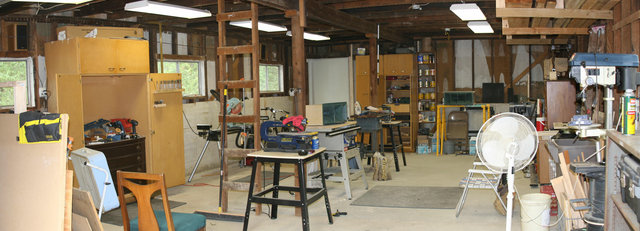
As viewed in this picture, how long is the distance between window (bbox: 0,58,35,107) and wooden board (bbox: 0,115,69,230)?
11.3 ft

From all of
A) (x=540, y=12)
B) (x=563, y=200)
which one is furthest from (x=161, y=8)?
(x=563, y=200)

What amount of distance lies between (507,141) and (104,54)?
5.13 m

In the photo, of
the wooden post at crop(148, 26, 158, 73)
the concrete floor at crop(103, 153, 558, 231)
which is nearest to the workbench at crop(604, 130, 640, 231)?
the concrete floor at crop(103, 153, 558, 231)

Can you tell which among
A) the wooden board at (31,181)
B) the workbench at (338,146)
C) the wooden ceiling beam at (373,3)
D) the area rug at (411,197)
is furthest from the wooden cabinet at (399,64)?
the wooden board at (31,181)

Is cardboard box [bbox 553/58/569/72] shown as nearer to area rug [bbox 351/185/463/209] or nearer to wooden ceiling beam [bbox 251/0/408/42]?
area rug [bbox 351/185/463/209]

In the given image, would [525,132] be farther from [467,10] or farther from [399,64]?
[399,64]

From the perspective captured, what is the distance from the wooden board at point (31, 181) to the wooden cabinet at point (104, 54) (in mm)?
3159

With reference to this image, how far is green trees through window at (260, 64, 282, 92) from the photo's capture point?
11.7m

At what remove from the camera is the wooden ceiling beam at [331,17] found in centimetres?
654

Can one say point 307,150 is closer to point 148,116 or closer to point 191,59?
point 148,116

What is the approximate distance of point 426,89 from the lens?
1221 cm

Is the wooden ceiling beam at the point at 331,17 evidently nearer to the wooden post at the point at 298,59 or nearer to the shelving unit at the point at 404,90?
the wooden post at the point at 298,59

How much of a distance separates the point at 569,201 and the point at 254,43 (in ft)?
11.4

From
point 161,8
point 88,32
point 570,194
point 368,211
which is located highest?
point 161,8
